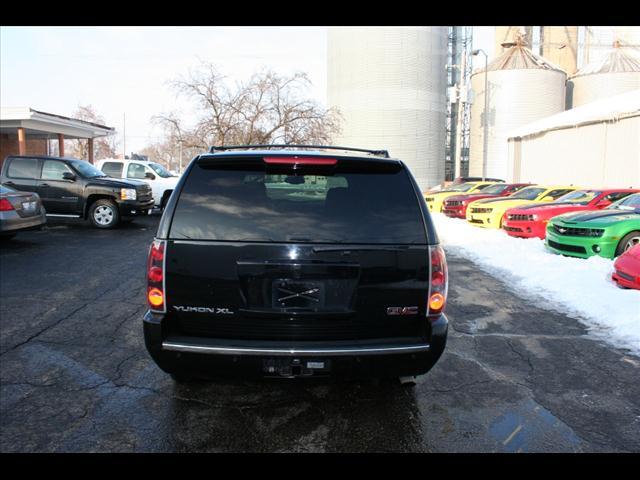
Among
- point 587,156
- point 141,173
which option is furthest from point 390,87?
point 141,173

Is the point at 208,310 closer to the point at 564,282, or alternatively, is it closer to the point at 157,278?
the point at 157,278

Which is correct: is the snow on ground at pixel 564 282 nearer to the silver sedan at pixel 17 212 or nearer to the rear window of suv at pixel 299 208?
the rear window of suv at pixel 299 208

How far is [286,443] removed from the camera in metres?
2.97

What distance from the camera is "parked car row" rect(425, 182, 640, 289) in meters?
8.42

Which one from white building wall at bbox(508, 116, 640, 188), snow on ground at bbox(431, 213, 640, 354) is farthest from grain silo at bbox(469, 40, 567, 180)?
snow on ground at bbox(431, 213, 640, 354)

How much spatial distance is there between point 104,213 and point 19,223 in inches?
144

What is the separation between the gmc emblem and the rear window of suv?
40cm

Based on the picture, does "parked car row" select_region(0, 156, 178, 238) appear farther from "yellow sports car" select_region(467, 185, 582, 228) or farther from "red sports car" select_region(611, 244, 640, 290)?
"red sports car" select_region(611, 244, 640, 290)

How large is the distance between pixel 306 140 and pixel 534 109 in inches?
756

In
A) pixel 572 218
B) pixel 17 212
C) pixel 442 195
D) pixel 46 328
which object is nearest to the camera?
pixel 46 328

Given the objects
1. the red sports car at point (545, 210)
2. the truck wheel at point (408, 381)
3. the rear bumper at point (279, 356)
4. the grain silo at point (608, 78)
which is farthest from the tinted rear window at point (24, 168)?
the grain silo at point (608, 78)

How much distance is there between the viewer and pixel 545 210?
1144 cm

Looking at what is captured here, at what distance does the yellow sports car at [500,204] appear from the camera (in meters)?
13.9
